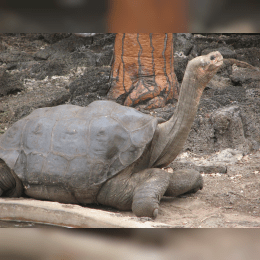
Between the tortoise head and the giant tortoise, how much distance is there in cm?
21

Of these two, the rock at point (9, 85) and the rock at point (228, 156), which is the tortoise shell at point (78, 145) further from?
the rock at point (9, 85)

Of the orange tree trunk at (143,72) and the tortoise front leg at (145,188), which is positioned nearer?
the tortoise front leg at (145,188)

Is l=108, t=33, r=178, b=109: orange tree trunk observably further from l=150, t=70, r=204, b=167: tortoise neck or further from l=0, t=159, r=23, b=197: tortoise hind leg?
l=0, t=159, r=23, b=197: tortoise hind leg

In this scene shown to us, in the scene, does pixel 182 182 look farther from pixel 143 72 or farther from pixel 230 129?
pixel 143 72

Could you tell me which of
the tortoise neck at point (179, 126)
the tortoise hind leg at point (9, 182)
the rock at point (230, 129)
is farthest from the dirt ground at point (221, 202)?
the tortoise hind leg at point (9, 182)

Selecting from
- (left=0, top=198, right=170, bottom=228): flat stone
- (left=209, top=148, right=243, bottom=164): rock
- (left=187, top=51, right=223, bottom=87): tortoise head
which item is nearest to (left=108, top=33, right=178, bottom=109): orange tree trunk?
(left=209, top=148, right=243, bottom=164): rock

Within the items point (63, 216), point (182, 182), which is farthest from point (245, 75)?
point (63, 216)

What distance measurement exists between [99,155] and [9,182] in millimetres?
887

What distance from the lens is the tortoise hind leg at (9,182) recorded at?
9.91 ft

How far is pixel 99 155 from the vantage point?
2.77m

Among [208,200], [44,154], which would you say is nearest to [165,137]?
[208,200]

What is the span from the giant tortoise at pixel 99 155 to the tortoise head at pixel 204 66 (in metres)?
0.21

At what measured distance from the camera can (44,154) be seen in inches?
112

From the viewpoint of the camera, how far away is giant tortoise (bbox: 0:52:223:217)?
276 cm
